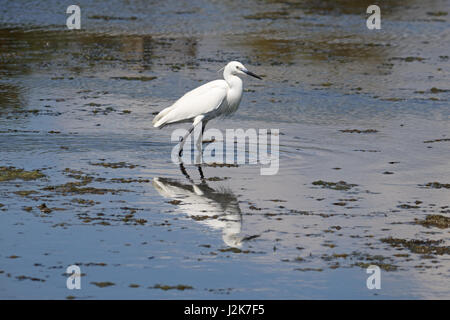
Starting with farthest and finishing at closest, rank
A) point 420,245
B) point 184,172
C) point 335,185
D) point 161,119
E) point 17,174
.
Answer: point 161,119, point 184,172, point 17,174, point 335,185, point 420,245

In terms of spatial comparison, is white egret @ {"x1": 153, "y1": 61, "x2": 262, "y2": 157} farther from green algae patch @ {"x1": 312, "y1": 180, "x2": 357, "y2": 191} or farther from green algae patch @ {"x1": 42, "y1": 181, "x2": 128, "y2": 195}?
green algae patch @ {"x1": 312, "y1": 180, "x2": 357, "y2": 191}

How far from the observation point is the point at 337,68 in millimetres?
21359

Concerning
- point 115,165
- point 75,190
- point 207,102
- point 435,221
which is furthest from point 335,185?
point 75,190

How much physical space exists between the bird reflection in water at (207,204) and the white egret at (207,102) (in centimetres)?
Answer: 149

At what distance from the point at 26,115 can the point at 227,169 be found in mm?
4615

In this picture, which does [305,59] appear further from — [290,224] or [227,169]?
[290,224]

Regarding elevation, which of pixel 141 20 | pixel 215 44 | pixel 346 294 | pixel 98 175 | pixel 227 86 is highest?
pixel 141 20

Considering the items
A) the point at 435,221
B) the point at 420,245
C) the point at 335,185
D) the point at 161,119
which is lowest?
the point at 420,245

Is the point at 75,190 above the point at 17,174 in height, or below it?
below

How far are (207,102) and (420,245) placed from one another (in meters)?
5.20

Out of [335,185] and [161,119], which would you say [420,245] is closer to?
[335,185]

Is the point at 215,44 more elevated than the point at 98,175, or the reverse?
the point at 215,44

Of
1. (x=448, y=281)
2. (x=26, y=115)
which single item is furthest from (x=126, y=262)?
(x=26, y=115)

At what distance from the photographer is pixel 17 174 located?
39.7 ft
